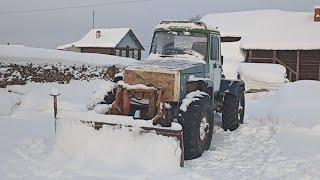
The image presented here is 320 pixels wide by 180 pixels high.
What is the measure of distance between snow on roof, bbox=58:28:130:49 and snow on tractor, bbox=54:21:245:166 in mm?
31488

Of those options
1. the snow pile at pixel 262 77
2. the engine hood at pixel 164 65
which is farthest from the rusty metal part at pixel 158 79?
the snow pile at pixel 262 77

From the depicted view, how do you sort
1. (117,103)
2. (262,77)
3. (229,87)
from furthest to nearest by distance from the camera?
(262,77) → (229,87) → (117,103)

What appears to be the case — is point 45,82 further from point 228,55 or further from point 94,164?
point 228,55

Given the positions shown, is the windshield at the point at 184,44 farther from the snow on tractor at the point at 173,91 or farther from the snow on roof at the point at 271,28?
the snow on roof at the point at 271,28

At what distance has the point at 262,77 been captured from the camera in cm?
2041

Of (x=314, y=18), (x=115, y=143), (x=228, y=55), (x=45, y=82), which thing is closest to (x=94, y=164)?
(x=115, y=143)

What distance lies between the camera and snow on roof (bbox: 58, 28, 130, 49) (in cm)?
3975

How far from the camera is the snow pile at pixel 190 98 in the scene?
654 cm

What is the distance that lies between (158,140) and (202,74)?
7.29 ft

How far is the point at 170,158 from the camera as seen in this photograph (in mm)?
5934

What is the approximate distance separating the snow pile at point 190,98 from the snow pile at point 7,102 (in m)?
5.73

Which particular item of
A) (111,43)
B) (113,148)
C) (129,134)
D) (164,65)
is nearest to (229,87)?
(164,65)

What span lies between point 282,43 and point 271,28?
308cm

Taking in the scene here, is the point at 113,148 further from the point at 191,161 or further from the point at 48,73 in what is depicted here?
the point at 48,73
